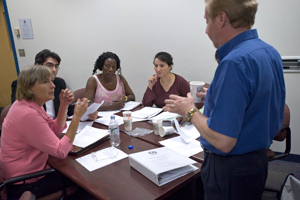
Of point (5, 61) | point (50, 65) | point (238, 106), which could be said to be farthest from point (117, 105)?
point (5, 61)

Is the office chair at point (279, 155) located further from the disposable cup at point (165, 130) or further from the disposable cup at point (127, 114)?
the disposable cup at point (127, 114)

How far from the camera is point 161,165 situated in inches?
45.9

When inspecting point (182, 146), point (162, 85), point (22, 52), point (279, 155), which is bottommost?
point (279, 155)

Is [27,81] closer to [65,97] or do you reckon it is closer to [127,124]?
[65,97]

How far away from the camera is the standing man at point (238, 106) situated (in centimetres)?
83

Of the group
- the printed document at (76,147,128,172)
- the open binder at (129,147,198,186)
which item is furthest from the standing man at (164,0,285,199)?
the printed document at (76,147,128,172)

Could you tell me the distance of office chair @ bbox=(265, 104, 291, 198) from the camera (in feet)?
6.45

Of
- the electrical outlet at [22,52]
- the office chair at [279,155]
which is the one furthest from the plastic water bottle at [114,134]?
the electrical outlet at [22,52]

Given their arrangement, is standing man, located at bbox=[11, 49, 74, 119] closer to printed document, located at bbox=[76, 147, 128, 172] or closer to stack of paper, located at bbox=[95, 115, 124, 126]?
stack of paper, located at bbox=[95, 115, 124, 126]

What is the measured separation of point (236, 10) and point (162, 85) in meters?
1.80

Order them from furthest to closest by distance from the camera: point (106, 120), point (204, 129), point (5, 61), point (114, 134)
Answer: point (5, 61) → point (106, 120) → point (114, 134) → point (204, 129)

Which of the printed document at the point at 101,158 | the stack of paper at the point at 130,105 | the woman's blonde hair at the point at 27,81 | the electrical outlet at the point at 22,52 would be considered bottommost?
the stack of paper at the point at 130,105

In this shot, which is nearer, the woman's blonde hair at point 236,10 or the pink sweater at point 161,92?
the woman's blonde hair at point 236,10

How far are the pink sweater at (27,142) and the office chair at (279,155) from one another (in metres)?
1.77
